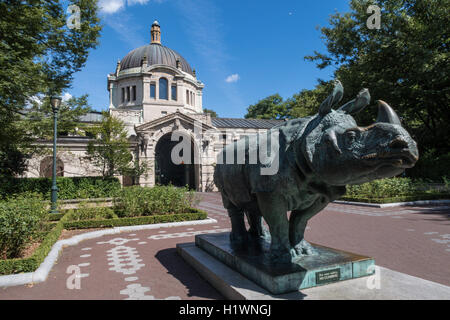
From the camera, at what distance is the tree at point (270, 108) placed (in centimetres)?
5250

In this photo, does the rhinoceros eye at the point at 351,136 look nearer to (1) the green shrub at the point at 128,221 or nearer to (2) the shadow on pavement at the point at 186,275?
(2) the shadow on pavement at the point at 186,275

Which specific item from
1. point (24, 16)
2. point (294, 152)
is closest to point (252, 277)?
point (294, 152)

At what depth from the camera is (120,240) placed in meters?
8.41

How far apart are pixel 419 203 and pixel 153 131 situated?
23.6 m

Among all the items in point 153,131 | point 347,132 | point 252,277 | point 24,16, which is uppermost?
point 24,16

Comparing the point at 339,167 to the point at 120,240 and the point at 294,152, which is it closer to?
the point at 294,152

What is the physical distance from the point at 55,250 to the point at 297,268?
616 centimetres

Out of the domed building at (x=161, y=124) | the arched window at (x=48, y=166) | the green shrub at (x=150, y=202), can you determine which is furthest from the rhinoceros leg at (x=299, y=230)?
the arched window at (x=48, y=166)

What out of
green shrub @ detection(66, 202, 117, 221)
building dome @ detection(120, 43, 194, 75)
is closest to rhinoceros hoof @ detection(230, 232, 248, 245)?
green shrub @ detection(66, 202, 117, 221)

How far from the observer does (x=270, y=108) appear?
53.7 meters

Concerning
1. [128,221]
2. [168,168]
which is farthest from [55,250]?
[168,168]

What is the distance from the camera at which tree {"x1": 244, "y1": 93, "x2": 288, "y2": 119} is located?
172 feet

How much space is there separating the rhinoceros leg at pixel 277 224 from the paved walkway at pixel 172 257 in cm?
120

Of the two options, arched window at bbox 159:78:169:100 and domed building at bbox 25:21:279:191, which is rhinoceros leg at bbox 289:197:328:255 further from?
arched window at bbox 159:78:169:100
